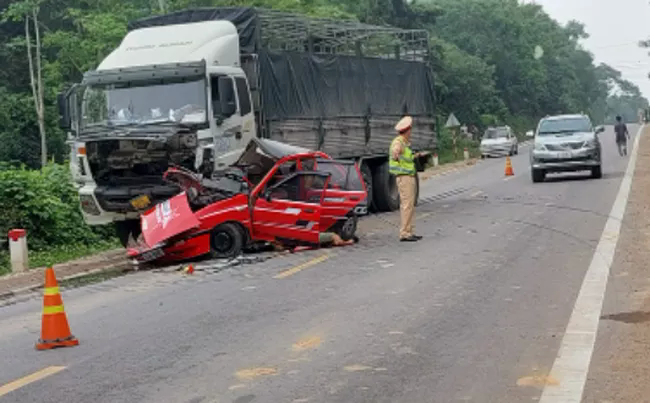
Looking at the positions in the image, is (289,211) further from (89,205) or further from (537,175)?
(537,175)

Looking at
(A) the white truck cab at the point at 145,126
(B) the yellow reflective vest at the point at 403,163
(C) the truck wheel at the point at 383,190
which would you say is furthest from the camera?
(C) the truck wheel at the point at 383,190

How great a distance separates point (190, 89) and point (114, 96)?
1240 mm

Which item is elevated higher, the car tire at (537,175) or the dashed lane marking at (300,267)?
the dashed lane marking at (300,267)

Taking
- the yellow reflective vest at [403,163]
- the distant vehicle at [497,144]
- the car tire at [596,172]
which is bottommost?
the distant vehicle at [497,144]

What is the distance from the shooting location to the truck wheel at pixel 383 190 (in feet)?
70.2

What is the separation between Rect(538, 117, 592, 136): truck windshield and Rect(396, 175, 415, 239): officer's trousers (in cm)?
1352

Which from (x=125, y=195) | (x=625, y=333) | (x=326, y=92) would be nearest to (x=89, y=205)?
(x=125, y=195)

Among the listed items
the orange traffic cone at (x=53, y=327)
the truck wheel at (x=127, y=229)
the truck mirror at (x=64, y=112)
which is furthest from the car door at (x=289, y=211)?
the orange traffic cone at (x=53, y=327)

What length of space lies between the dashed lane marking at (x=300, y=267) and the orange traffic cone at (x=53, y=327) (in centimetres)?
381

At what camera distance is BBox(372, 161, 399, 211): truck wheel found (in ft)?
70.2

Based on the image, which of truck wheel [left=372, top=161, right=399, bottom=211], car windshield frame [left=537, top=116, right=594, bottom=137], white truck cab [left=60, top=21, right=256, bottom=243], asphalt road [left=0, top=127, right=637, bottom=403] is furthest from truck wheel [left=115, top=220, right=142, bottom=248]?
car windshield frame [left=537, top=116, right=594, bottom=137]

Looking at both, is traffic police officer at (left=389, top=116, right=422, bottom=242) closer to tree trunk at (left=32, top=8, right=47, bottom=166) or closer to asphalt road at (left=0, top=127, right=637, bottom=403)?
asphalt road at (left=0, top=127, right=637, bottom=403)

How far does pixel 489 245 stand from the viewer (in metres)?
14.0

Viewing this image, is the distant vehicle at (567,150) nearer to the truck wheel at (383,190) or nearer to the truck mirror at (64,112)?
the truck wheel at (383,190)
